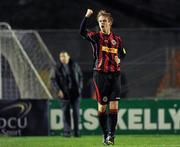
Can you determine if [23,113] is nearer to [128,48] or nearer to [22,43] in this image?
[22,43]

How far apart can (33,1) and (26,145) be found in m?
21.1

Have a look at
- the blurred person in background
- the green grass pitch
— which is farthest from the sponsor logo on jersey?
the blurred person in background

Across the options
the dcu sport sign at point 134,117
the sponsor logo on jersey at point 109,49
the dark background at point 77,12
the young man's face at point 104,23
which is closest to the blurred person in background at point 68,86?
the dcu sport sign at point 134,117

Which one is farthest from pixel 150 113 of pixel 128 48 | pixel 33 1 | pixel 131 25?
pixel 33 1

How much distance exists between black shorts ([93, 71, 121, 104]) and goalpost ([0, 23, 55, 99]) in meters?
8.47

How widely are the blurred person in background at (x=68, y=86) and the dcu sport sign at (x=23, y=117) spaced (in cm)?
118

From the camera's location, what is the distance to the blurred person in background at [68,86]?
2072 centimetres

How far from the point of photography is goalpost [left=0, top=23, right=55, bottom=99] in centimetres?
2372

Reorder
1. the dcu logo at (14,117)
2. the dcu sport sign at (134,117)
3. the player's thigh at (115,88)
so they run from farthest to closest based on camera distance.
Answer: the dcu sport sign at (134,117)
the dcu logo at (14,117)
the player's thigh at (115,88)

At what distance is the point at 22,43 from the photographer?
955 inches

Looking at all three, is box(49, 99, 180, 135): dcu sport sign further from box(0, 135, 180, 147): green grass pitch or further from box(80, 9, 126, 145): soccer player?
box(80, 9, 126, 145): soccer player

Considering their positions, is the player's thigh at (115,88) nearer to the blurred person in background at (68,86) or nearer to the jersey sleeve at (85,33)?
the jersey sleeve at (85,33)

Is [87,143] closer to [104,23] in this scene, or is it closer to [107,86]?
[107,86]

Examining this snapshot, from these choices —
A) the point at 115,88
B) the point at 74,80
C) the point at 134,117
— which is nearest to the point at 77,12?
the point at 134,117
